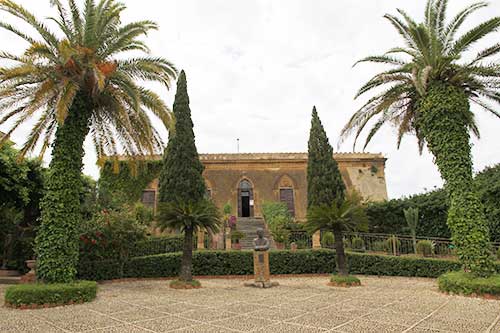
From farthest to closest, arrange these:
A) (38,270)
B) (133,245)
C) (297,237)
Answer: (297,237) < (133,245) < (38,270)

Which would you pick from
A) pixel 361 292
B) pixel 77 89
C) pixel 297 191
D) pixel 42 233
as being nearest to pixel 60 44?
pixel 77 89

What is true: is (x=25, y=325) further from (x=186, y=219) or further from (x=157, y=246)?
(x=157, y=246)

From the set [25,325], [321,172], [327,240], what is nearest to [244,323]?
[25,325]

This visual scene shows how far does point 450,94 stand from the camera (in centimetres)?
937

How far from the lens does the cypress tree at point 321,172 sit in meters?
18.5

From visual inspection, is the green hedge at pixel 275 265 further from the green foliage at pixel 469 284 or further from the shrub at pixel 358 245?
the green foliage at pixel 469 284

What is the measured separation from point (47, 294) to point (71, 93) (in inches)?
182

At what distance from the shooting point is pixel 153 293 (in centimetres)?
914

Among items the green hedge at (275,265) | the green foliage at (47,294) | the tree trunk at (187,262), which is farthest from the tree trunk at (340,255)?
the green foliage at (47,294)

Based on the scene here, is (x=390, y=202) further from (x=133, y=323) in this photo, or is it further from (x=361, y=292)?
(x=133, y=323)

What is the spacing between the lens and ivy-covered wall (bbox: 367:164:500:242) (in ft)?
44.2

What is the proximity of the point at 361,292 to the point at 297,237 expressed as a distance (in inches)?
313

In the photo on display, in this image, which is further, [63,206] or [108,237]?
[108,237]

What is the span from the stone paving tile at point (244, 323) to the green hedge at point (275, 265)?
24.0 feet
